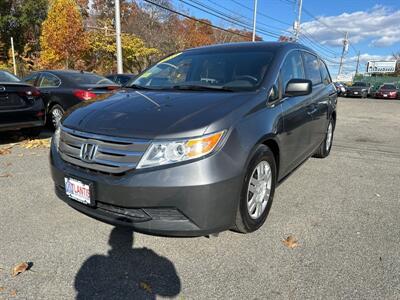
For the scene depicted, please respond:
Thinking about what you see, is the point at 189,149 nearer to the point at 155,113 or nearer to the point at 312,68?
the point at 155,113

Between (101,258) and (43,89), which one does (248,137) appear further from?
(43,89)

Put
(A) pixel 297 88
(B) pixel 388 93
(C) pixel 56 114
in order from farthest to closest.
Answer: (B) pixel 388 93, (C) pixel 56 114, (A) pixel 297 88

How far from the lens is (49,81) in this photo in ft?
26.3

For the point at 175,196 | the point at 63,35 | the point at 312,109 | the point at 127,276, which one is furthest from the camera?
the point at 63,35

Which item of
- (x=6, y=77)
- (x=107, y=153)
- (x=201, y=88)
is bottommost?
(x=107, y=153)

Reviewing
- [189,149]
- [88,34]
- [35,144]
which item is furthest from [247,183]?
[88,34]

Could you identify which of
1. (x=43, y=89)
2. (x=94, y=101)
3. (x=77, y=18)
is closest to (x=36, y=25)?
(x=77, y=18)

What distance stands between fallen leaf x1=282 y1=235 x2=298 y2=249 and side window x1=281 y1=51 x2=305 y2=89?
1.48 m

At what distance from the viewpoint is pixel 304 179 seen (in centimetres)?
477

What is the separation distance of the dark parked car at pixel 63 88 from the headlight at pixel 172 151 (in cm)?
520

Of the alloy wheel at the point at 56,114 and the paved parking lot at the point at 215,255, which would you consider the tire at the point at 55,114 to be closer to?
the alloy wheel at the point at 56,114

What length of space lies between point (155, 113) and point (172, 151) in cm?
48

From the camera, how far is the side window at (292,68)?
3552mm

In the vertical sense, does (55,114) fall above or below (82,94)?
below
